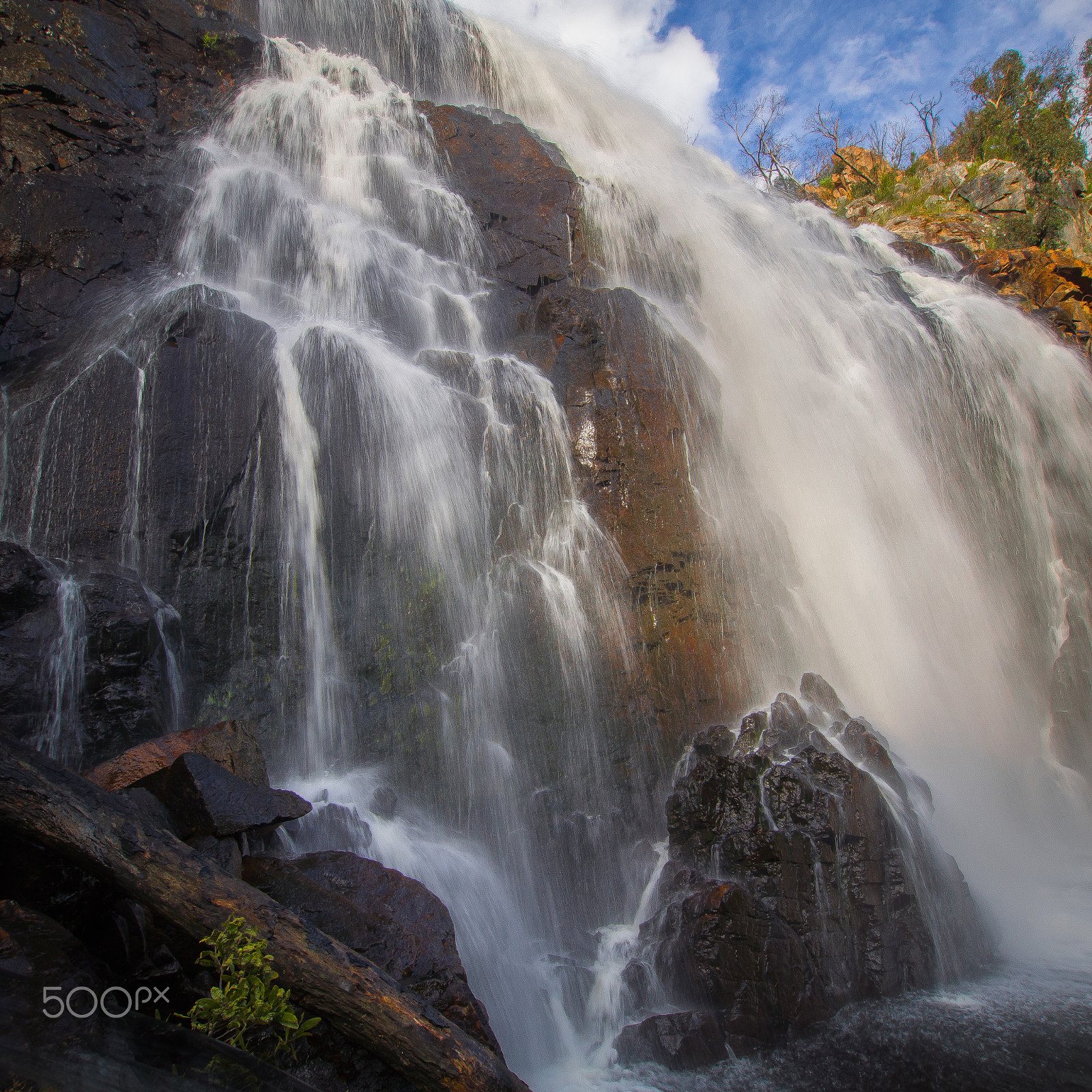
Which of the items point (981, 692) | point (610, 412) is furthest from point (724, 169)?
point (981, 692)

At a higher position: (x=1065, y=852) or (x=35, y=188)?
(x=35, y=188)

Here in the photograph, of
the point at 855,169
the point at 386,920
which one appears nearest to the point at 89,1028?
the point at 386,920

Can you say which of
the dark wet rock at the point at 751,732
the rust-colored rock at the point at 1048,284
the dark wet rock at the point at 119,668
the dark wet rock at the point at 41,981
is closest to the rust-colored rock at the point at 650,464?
the dark wet rock at the point at 751,732

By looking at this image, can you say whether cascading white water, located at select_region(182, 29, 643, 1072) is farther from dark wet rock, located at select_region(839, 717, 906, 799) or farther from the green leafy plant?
dark wet rock, located at select_region(839, 717, 906, 799)

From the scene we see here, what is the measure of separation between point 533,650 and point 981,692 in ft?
32.8

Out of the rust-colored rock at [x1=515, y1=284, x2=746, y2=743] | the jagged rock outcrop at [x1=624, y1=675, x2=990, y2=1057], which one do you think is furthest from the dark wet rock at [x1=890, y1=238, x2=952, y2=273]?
the jagged rock outcrop at [x1=624, y1=675, x2=990, y2=1057]

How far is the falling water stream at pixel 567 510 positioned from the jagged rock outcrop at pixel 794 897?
2.10 ft

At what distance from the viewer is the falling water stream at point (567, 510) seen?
7680 millimetres

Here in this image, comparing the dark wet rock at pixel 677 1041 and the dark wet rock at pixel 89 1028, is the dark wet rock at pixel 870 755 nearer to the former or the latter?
the dark wet rock at pixel 677 1041

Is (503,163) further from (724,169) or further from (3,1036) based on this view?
(3,1036)

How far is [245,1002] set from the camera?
125 inches

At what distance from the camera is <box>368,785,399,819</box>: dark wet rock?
7.07m

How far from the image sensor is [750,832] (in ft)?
23.8

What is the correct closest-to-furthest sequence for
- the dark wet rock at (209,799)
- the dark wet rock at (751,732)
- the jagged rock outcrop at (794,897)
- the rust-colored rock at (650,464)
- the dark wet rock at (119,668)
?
the dark wet rock at (209,799) < the dark wet rock at (119,668) < the jagged rock outcrop at (794,897) < the dark wet rock at (751,732) < the rust-colored rock at (650,464)
